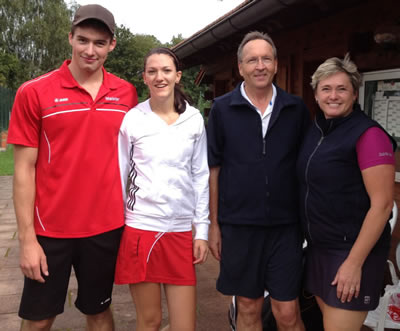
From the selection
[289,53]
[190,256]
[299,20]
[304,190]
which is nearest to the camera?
[304,190]

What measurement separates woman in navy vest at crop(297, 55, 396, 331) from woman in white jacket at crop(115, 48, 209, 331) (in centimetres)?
63

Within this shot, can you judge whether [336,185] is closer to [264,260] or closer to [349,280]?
[349,280]

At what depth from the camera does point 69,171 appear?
2.24 meters

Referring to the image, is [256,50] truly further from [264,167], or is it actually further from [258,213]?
[258,213]

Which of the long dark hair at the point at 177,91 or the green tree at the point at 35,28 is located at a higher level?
the green tree at the point at 35,28

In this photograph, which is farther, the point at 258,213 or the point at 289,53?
the point at 289,53

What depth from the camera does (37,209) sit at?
90.0 inches

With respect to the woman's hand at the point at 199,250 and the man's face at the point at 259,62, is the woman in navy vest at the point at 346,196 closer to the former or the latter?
the man's face at the point at 259,62

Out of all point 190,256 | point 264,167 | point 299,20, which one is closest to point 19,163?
point 190,256

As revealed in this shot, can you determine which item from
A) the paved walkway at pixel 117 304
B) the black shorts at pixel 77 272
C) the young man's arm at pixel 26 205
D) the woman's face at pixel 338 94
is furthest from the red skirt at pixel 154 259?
the paved walkway at pixel 117 304

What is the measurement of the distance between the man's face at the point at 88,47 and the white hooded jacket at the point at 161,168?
32 centimetres

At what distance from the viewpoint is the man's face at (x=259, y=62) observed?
92.8 inches

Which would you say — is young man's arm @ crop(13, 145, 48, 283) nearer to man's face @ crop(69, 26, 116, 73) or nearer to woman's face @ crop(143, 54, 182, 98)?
man's face @ crop(69, 26, 116, 73)

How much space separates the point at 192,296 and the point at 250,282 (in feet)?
1.13
